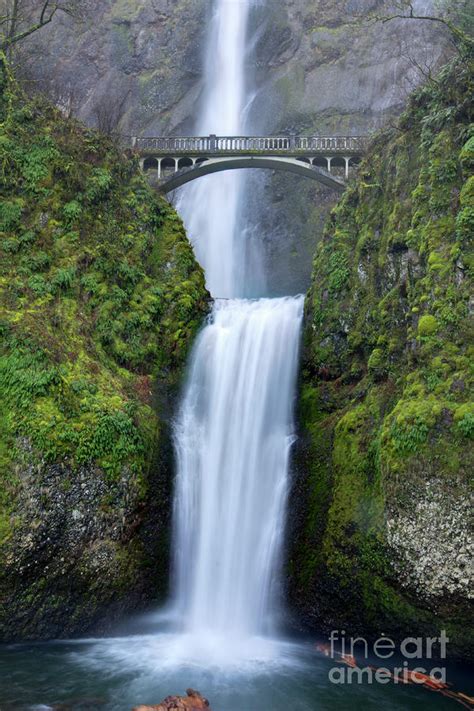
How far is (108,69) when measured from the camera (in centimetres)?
4047

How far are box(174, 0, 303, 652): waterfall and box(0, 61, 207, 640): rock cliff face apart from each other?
612 mm

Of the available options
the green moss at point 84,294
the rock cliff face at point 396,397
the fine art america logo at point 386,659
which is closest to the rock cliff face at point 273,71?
the green moss at point 84,294

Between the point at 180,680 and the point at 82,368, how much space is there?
691cm

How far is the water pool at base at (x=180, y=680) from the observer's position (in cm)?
930

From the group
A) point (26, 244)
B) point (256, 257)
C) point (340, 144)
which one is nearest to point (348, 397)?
point (26, 244)

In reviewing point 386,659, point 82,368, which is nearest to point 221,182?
point 82,368

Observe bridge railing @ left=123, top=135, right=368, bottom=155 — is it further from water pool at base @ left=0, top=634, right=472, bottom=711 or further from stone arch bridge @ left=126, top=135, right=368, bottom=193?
water pool at base @ left=0, top=634, right=472, bottom=711

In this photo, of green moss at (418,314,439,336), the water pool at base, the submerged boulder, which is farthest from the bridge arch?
the submerged boulder

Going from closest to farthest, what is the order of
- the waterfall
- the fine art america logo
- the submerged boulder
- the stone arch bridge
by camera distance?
the submerged boulder → the fine art america logo → the waterfall → the stone arch bridge

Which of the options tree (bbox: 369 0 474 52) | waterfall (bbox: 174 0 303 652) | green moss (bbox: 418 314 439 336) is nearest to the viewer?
green moss (bbox: 418 314 439 336)

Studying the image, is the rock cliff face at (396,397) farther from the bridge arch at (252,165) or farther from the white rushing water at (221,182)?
the white rushing water at (221,182)

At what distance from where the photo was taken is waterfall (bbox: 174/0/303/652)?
492 inches

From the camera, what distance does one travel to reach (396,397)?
1261 cm

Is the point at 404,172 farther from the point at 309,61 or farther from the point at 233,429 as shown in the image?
the point at 309,61
